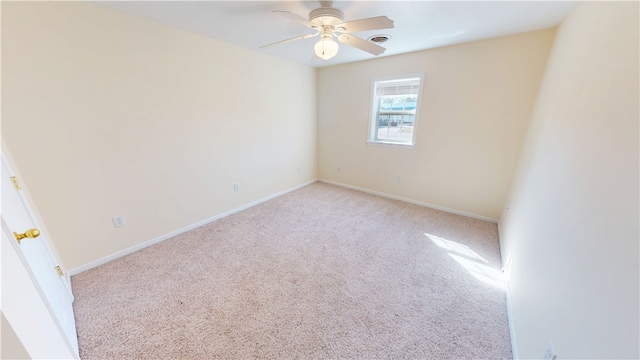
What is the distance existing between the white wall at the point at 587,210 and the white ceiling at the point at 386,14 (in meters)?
0.43

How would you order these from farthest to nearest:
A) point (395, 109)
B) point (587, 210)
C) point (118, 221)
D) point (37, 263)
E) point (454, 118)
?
point (395, 109), point (454, 118), point (118, 221), point (37, 263), point (587, 210)

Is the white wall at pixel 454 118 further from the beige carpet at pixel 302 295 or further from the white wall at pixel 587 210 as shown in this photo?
the white wall at pixel 587 210

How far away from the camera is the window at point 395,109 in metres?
3.23

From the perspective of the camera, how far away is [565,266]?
1.00 m

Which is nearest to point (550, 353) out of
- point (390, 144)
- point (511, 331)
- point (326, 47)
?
point (511, 331)

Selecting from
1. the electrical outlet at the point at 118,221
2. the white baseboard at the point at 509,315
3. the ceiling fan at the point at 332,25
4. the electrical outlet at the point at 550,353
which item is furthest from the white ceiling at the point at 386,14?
the electrical outlet at the point at 550,353

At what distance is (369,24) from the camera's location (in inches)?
61.7

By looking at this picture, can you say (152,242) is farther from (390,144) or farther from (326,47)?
(390,144)

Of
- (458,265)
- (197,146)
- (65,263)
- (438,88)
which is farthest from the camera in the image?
(438,88)

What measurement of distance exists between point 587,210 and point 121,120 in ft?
10.6

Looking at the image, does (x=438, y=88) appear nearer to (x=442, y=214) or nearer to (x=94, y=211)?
(x=442, y=214)

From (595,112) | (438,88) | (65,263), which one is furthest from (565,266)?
(65,263)

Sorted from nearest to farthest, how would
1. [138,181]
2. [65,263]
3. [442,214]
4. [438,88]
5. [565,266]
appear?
[565,266] → [65,263] → [138,181] → [438,88] → [442,214]

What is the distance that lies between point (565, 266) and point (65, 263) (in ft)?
11.4
